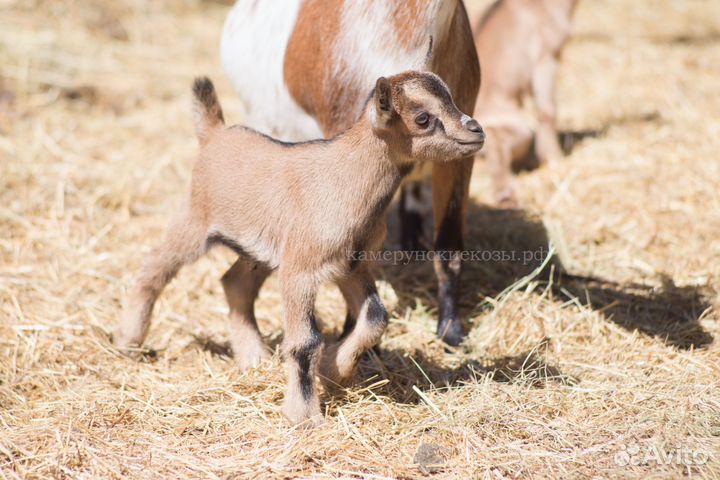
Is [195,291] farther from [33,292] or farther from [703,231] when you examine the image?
[703,231]

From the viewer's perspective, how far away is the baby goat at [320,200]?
316 centimetres

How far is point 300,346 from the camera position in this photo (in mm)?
3354

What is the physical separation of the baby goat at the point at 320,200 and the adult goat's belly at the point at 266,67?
63cm

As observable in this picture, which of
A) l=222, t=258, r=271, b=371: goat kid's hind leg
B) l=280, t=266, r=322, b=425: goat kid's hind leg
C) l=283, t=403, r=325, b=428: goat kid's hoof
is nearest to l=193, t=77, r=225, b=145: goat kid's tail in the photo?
l=222, t=258, r=271, b=371: goat kid's hind leg

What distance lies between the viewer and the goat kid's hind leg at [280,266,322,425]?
334 centimetres

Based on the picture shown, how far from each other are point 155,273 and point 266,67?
4.44 feet

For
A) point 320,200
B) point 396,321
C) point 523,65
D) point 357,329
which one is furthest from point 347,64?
point 523,65

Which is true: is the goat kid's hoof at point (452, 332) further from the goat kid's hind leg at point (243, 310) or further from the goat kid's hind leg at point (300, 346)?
the goat kid's hind leg at point (300, 346)

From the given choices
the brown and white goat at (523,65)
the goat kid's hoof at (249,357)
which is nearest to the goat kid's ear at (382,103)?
A: the goat kid's hoof at (249,357)

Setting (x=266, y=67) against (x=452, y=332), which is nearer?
(x=452, y=332)

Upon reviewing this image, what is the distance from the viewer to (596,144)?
7.33 meters

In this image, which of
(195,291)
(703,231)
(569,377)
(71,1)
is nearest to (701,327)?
(569,377)

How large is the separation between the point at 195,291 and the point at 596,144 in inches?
162

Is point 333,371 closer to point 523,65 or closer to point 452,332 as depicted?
point 452,332
